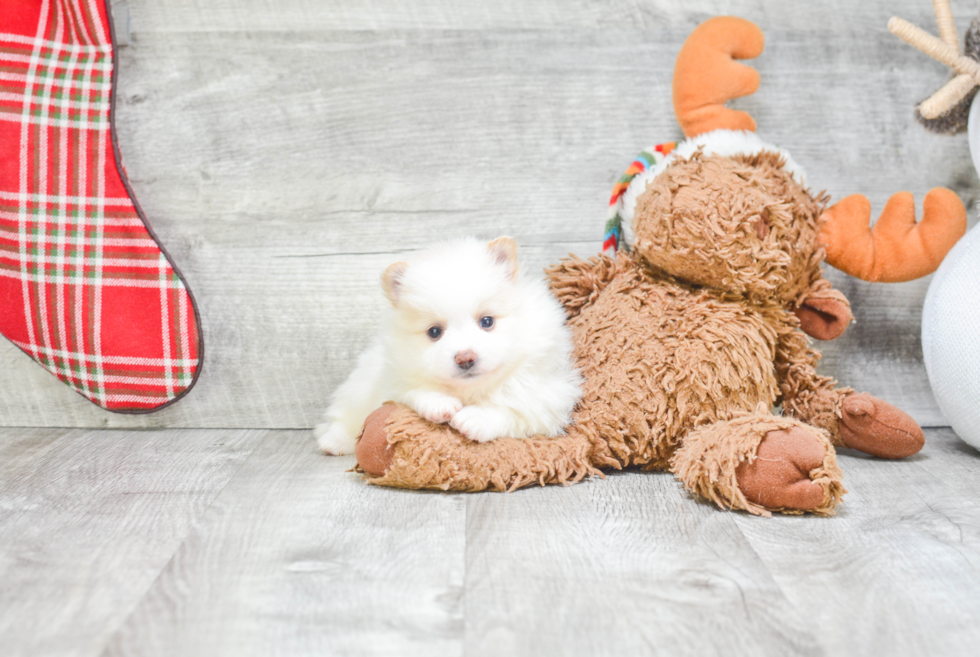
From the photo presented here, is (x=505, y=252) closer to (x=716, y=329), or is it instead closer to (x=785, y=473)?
(x=716, y=329)

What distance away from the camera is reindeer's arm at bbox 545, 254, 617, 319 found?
48.3 inches

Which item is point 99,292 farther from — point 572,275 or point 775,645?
point 775,645

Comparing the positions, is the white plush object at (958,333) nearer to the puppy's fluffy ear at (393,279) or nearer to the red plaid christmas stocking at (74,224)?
the puppy's fluffy ear at (393,279)

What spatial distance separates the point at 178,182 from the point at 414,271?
1.96ft

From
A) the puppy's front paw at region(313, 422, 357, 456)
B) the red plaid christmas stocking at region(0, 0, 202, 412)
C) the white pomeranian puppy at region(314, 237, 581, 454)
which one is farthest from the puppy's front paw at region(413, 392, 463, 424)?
the red plaid christmas stocking at region(0, 0, 202, 412)

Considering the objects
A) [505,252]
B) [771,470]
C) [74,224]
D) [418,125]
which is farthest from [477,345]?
[74,224]

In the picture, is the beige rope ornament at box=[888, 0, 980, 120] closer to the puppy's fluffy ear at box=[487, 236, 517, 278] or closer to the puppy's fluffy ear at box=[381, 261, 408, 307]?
the puppy's fluffy ear at box=[487, 236, 517, 278]

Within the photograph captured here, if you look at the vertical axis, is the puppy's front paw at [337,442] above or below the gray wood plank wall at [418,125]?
below

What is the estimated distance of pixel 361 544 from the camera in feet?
2.82

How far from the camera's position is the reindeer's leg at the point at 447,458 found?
1017mm

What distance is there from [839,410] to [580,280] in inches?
18.0

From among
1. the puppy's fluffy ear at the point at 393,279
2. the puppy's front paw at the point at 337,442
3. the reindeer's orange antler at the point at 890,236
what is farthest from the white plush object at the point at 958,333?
the puppy's front paw at the point at 337,442

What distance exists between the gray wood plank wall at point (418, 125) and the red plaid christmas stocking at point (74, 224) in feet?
0.20

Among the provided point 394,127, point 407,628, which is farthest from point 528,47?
point 407,628
